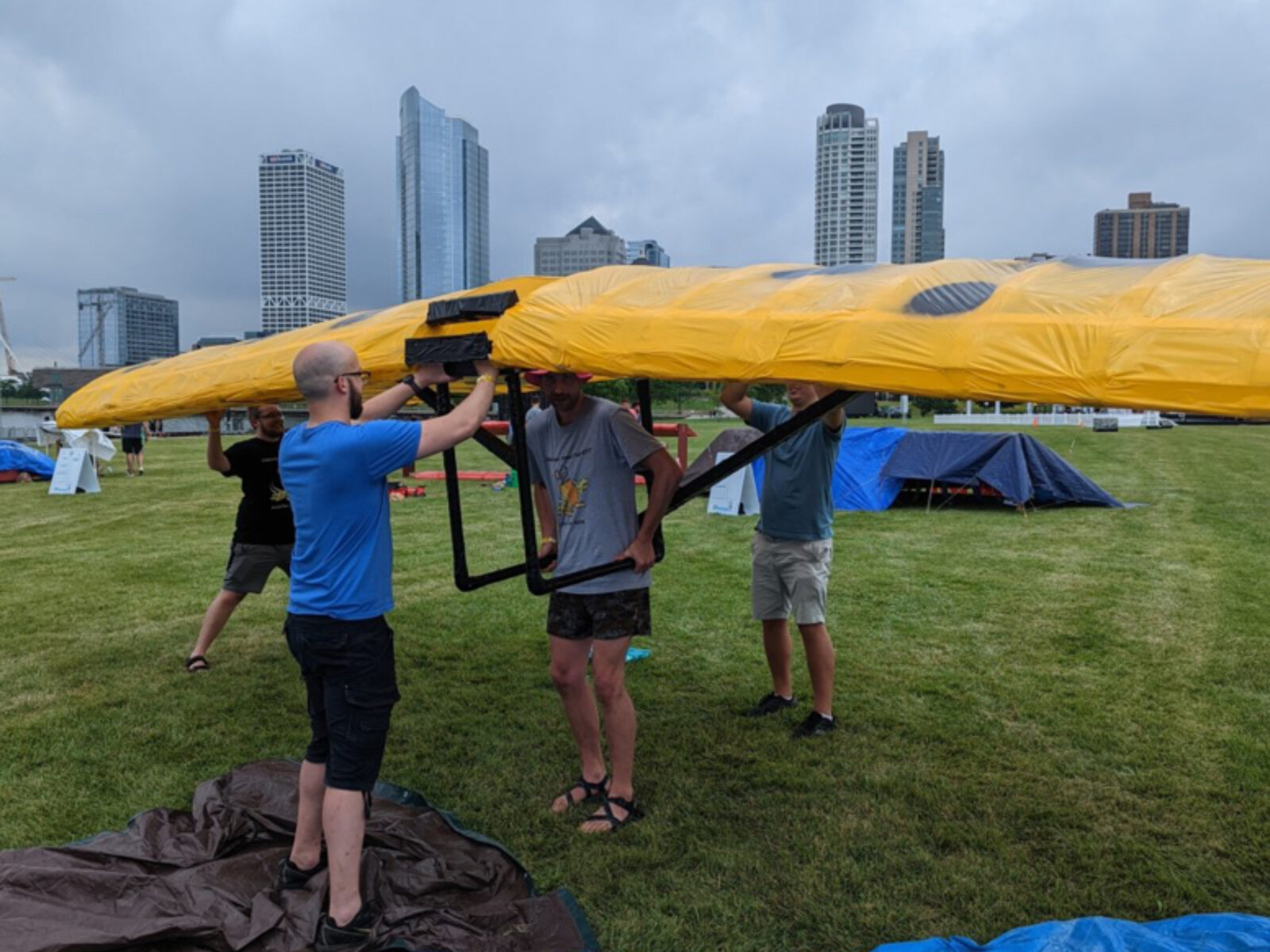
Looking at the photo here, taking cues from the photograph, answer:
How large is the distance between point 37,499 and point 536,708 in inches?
602

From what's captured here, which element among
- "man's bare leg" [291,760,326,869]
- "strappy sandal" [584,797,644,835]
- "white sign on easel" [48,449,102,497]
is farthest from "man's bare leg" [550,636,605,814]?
"white sign on easel" [48,449,102,497]

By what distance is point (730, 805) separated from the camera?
3828 millimetres

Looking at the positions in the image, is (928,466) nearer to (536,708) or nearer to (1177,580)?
(1177,580)

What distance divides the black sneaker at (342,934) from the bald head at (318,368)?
168cm

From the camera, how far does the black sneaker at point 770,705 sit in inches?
192

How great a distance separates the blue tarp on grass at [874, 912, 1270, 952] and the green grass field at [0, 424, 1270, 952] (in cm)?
29

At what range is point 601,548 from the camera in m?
3.58

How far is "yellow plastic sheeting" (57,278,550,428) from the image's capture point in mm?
3682

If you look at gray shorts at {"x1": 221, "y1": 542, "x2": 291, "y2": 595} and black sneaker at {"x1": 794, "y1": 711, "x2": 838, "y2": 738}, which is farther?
gray shorts at {"x1": 221, "y1": 542, "x2": 291, "y2": 595}

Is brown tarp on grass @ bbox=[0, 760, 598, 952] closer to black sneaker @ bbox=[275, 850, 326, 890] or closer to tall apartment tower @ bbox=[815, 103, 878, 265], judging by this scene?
black sneaker @ bbox=[275, 850, 326, 890]

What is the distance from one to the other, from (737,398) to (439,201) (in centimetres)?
13829

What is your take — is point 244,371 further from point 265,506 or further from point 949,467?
point 949,467

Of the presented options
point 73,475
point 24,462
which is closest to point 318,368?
point 73,475

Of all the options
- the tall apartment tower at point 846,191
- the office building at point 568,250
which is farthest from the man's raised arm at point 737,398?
the tall apartment tower at point 846,191
